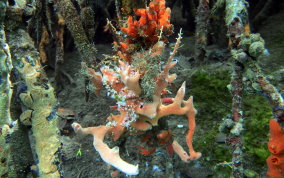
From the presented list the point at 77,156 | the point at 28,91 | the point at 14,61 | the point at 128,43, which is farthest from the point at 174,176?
the point at 14,61

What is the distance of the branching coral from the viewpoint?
5.73ft

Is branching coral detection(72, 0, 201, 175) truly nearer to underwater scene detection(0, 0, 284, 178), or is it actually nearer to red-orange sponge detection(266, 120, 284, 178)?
underwater scene detection(0, 0, 284, 178)

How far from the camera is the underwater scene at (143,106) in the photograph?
1479mm

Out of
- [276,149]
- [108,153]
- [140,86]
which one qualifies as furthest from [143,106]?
[276,149]

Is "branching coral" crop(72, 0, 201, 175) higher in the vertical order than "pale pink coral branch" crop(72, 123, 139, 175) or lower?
higher

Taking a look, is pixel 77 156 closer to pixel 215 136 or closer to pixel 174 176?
pixel 174 176

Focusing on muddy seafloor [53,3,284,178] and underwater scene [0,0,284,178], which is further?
muddy seafloor [53,3,284,178]

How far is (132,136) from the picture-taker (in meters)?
2.79

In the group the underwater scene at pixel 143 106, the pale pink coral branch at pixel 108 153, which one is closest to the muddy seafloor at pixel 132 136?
the underwater scene at pixel 143 106

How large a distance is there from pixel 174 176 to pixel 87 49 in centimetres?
196

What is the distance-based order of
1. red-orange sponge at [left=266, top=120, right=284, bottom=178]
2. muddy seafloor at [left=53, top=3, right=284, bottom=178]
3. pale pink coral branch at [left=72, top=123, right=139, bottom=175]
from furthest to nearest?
muddy seafloor at [left=53, top=3, right=284, bottom=178], red-orange sponge at [left=266, top=120, right=284, bottom=178], pale pink coral branch at [left=72, top=123, right=139, bottom=175]

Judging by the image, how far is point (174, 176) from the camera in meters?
2.37

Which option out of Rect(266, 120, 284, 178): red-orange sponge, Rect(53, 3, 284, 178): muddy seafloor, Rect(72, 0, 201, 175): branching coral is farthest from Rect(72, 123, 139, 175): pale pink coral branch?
Rect(266, 120, 284, 178): red-orange sponge

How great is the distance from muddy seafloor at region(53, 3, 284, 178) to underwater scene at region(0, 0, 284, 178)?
0.6 inches
